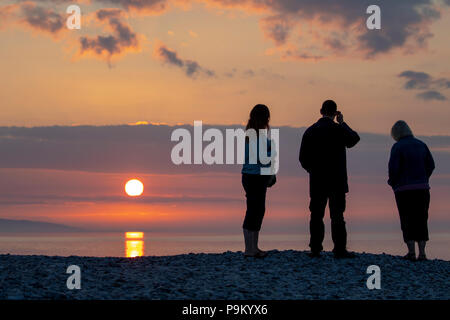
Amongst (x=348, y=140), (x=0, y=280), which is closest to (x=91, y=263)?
(x=0, y=280)

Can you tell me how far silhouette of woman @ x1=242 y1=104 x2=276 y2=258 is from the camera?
44.3 ft

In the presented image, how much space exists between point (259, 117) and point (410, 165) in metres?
3.96

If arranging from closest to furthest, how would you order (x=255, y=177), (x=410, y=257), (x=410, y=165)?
(x=255, y=177)
(x=410, y=165)
(x=410, y=257)

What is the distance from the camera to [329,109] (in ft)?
46.8

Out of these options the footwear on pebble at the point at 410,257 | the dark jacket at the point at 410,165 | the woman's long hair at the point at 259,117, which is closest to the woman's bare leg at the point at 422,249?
the footwear on pebble at the point at 410,257

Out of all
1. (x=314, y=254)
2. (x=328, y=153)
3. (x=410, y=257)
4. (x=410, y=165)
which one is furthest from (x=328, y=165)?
(x=410, y=257)

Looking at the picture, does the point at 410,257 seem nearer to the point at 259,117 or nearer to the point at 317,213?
the point at 317,213

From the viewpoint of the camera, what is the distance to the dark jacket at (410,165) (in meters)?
15.1

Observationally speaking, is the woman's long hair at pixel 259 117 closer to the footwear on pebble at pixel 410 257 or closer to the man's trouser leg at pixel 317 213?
the man's trouser leg at pixel 317 213

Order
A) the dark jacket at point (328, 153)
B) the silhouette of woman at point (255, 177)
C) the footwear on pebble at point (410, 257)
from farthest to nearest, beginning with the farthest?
the footwear on pebble at point (410, 257) → the dark jacket at point (328, 153) → the silhouette of woman at point (255, 177)

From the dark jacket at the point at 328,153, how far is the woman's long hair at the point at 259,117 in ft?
3.95

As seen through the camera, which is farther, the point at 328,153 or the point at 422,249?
the point at 422,249
